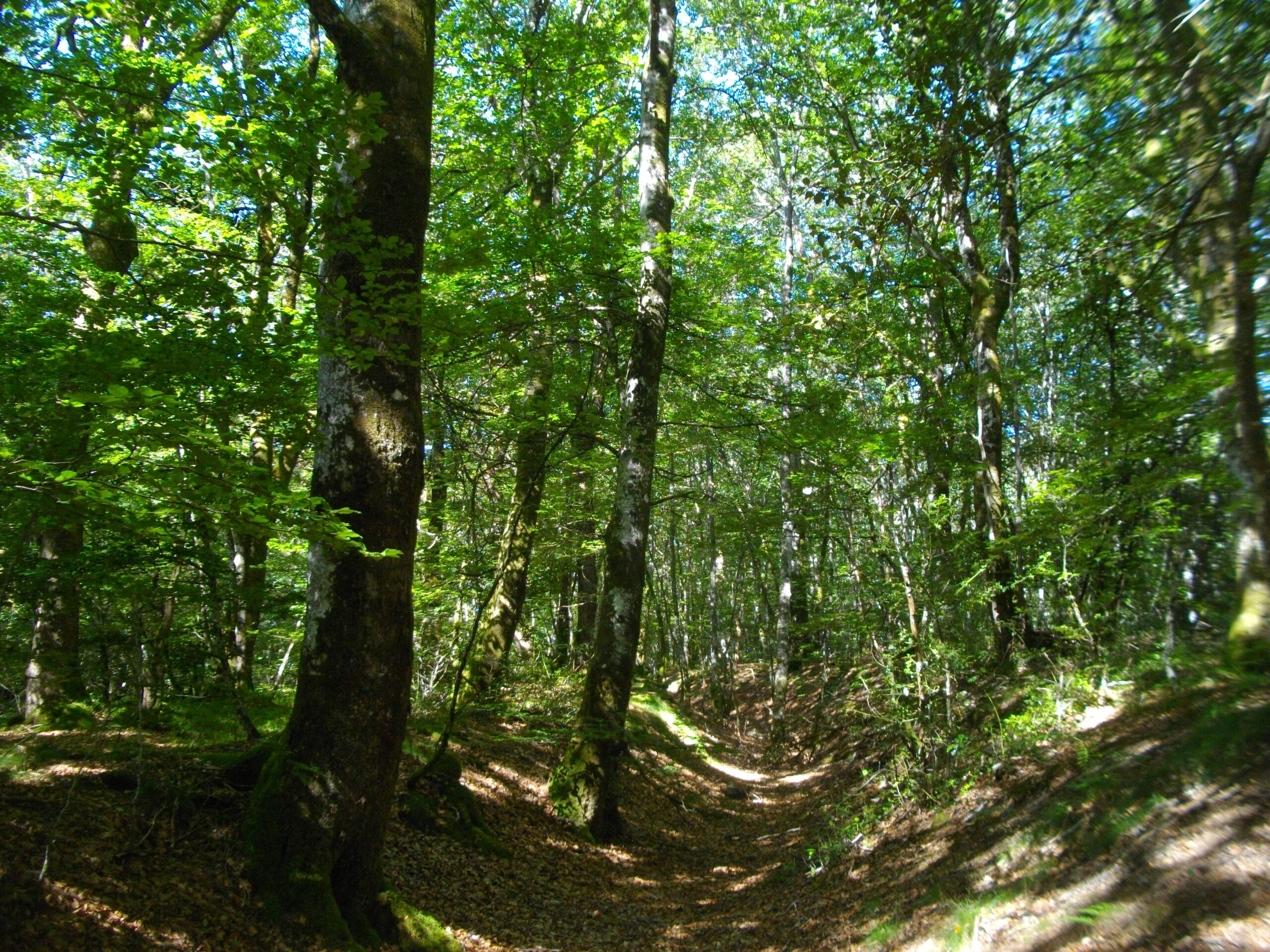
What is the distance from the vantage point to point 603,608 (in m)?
8.35

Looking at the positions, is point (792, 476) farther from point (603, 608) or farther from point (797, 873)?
point (797, 873)

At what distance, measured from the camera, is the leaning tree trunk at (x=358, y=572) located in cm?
421

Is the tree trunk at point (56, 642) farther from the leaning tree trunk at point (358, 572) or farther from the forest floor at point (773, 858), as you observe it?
the leaning tree trunk at point (358, 572)

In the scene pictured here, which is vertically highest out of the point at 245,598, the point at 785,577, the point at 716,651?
the point at 785,577

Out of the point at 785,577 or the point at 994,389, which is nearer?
the point at 994,389

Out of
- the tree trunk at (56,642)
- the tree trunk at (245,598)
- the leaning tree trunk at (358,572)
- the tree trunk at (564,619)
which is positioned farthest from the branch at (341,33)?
the tree trunk at (564,619)

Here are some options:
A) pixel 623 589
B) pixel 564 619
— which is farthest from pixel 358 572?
pixel 564 619

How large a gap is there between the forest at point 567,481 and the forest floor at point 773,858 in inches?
1.5

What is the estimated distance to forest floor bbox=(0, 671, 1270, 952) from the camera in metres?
3.66

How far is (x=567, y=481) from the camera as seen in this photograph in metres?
13.5

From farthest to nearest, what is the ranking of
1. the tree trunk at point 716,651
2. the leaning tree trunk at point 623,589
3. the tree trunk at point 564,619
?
the tree trunk at point 716,651 → the tree trunk at point 564,619 → the leaning tree trunk at point 623,589

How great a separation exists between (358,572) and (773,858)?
637cm

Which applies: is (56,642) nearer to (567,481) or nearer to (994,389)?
(567,481)

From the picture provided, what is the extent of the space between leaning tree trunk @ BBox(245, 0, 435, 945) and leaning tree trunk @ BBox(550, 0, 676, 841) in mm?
3682
